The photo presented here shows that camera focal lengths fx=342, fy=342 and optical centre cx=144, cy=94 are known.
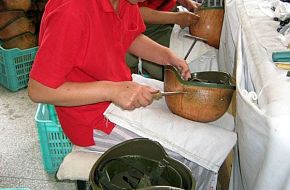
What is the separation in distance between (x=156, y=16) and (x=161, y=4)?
20 centimetres

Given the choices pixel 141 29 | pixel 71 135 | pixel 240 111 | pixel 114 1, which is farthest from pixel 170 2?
pixel 240 111

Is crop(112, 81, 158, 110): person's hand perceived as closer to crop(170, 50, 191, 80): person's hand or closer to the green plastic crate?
crop(170, 50, 191, 80): person's hand

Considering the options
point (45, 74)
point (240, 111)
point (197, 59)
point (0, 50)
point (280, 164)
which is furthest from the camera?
point (0, 50)

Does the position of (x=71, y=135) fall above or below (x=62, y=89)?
below

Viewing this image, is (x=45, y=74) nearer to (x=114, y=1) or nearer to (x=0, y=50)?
(x=114, y=1)

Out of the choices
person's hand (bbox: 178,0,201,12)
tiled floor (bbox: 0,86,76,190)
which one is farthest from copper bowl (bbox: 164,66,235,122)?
person's hand (bbox: 178,0,201,12)

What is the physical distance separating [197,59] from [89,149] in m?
0.80

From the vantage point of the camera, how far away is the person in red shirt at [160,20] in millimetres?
1762

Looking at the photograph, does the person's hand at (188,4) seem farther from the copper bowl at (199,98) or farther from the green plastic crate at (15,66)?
the green plastic crate at (15,66)

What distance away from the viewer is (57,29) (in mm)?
876

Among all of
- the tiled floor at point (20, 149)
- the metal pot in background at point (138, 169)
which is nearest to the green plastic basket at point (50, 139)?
the tiled floor at point (20, 149)

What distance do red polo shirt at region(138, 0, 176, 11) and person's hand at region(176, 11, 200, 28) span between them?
0.62ft

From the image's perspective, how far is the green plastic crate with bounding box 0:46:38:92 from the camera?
7.59 feet

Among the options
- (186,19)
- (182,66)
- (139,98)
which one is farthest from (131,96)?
(186,19)
